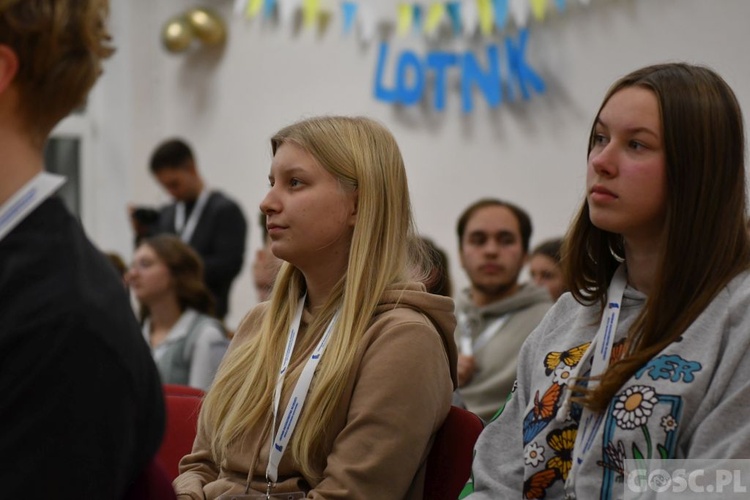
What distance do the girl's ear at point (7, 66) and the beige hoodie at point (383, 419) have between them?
1.01 m

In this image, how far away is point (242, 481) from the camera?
6.79 feet

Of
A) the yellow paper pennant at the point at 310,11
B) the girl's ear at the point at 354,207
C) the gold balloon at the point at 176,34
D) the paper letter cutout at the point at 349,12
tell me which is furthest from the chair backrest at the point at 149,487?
the gold balloon at the point at 176,34

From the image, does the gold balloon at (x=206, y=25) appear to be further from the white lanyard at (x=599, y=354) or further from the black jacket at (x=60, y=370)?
the black jacket at (x=60, y=370)

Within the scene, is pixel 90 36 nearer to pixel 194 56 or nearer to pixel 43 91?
pixel 43 91

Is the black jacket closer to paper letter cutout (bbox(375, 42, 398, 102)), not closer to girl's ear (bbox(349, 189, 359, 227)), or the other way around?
girl's ear (bbox(349, 189, 359, 227))

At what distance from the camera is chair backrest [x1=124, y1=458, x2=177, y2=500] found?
1.23 metres

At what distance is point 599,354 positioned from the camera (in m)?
1.79

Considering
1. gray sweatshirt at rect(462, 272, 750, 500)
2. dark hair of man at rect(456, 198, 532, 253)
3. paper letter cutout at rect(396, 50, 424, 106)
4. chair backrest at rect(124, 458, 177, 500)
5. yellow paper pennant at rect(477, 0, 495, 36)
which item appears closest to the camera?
chair backrest at rect(124, 458, 177, 500)

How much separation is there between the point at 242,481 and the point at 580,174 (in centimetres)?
324

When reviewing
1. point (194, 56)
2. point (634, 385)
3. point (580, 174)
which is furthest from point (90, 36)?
point (194, 56)

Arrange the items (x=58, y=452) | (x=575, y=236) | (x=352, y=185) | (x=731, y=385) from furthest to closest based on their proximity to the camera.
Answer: (x=352, y=185)
(x=575, y=236)
(x=731, y=385)
(x=58, y=452)

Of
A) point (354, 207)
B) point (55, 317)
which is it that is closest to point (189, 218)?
point (354, 207)

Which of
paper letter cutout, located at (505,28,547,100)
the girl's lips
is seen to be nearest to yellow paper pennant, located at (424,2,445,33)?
paper letter cutout, located at (505,28,547,100)

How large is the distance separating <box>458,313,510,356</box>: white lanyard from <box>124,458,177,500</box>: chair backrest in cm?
258
